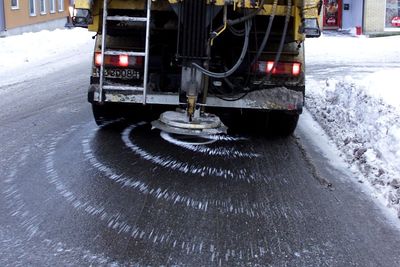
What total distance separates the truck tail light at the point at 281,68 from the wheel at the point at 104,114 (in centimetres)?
200

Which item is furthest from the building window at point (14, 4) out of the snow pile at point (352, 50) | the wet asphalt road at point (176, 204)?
the wet asphalt road at point (176, 204)

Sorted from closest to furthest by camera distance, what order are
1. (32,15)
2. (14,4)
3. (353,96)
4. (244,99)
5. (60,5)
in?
1. (244,99)
2. (353,96)
3. (14,4)
4. (32,15)
5. (60,5)

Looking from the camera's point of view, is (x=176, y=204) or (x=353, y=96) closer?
(x=176, y=204)

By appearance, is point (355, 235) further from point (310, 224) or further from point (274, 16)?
point (274, 16)

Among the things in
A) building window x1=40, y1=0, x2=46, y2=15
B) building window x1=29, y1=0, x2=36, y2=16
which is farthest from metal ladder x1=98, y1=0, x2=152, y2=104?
building window x1=40, y1=0, x2=46, y2=15

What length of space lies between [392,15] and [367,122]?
22.0 m

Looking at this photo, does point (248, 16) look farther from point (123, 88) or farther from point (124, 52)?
point (123, 88)

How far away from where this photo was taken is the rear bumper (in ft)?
21.1

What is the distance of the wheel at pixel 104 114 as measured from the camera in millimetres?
7246

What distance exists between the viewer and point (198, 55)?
6.21m

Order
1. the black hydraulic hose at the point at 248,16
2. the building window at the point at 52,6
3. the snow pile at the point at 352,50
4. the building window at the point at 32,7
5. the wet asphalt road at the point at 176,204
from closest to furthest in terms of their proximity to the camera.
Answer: the wet asphalt road at the point at 176,204
the black hydraulic hose at the point at 248,16
the snow pile at the point at 352,50
the building window at the point at 32,7
the building window at the point at 52,6

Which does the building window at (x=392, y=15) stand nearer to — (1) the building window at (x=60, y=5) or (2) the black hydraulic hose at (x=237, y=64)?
(1) the building window at (x=60, y=5)

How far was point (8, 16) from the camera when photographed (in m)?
24.5

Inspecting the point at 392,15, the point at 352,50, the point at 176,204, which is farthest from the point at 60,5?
the point at 176,204
